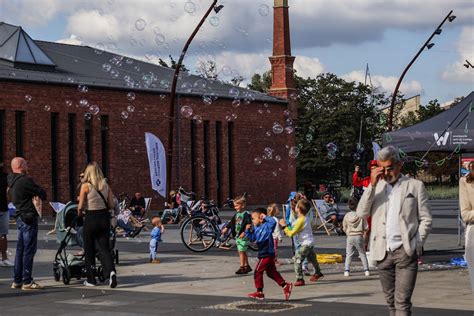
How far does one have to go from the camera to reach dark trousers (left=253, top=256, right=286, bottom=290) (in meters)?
12.2

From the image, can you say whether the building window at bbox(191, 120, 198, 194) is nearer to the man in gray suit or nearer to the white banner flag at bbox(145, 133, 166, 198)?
the white banner flag at bbox(145, 133, 166, 198)

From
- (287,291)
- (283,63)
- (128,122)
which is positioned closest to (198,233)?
(287,291)

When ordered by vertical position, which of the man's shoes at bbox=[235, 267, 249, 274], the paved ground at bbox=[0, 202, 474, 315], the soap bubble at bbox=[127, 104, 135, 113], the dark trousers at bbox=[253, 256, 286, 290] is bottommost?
the paved ground at bbox=[0, 202, 474, 315]

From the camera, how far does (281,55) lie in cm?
5759

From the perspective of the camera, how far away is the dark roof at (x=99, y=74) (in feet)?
146

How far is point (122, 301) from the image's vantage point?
12219 millimetres

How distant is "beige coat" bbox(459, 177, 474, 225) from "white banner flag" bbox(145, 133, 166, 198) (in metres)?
26.6

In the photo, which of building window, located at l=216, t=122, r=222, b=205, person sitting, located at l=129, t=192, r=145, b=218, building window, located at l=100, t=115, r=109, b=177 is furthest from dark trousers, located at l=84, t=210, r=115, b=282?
building window, located at l=216, t=122, r=222, b=205

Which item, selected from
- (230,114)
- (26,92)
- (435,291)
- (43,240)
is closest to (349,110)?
(230,114)

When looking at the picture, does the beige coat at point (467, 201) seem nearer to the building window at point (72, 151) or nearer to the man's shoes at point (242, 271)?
the man's shoes at point (242, 271)

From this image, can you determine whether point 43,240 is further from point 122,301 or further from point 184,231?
point 122,301

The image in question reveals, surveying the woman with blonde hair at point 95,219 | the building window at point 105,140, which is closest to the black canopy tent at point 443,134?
the woman with blonde hair at point 95,219

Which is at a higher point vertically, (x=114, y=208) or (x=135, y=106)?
(x=135, y=106)

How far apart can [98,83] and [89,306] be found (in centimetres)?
3488
